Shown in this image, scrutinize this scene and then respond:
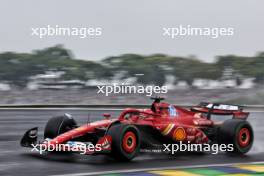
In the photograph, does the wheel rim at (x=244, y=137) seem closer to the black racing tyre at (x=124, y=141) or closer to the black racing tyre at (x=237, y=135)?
the black racing tyre at (x=237, y=135)

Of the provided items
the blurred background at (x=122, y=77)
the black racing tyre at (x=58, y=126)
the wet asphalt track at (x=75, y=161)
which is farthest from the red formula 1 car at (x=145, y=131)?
the blurred background at (x=122, y=77)

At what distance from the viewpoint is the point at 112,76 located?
1015 inches

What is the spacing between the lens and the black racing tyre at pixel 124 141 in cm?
896

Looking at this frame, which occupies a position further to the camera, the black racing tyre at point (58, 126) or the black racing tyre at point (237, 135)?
the black racing tyre at point (237, 135)

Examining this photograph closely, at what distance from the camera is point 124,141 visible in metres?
9.09

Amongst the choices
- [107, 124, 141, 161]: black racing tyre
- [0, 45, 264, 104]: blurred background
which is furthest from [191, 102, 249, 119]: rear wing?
[0, 45, 264, 104]: blurred background

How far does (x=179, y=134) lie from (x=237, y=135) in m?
1.09

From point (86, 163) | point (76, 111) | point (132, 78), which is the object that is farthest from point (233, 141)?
point (132, 78)

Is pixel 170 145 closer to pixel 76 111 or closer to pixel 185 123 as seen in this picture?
pixel 185 123

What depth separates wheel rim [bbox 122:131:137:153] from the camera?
909 cm

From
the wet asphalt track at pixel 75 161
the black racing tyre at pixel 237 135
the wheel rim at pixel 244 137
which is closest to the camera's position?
the wet asphalt track at pixel 75 161

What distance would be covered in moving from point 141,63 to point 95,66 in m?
2.07

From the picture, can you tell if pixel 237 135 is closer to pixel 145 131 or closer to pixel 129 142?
pixel 145 131

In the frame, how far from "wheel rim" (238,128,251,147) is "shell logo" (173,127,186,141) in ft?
3.53
